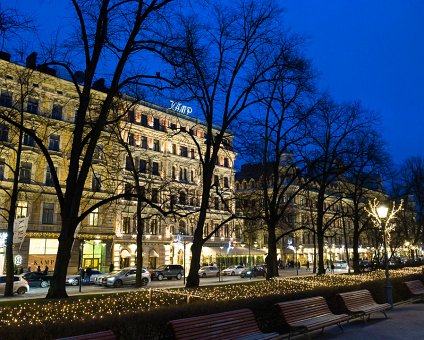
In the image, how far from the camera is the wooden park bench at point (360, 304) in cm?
1368

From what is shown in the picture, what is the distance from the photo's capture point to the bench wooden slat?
35.6 ft

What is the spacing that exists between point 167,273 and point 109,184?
17.6 metres

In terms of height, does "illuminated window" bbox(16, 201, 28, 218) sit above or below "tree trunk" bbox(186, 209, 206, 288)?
above

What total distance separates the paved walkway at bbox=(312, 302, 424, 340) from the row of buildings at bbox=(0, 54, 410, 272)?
19544mm

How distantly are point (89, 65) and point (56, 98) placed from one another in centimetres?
3517

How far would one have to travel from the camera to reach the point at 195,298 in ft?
45.6

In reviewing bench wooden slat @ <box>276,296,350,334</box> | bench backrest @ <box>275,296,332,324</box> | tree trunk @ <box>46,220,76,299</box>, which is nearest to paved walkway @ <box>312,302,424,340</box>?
bench wooden slat @ <box>276,296,350,334</box>

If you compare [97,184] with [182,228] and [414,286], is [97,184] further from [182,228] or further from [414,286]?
[414,286]

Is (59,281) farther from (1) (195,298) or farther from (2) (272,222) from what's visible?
(2) (272,222)

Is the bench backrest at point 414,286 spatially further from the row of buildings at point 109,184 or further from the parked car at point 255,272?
the parked car at point 255,272

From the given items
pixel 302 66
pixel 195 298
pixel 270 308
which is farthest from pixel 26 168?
pixel 270 308

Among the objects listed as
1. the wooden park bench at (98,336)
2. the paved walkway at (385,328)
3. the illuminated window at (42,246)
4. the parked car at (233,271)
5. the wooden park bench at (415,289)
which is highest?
the illuminated window at (42,246)

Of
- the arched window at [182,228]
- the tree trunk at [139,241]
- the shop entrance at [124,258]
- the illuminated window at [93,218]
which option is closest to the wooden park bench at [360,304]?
the tree trunk at [139,241]

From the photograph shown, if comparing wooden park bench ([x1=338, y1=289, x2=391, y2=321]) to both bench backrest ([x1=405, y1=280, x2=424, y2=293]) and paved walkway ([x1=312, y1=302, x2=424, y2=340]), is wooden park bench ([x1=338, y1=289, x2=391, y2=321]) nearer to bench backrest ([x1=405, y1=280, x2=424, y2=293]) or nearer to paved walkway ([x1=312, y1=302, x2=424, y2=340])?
paved walkway ([x1=312, y1=302, x2=424, y2=340])
